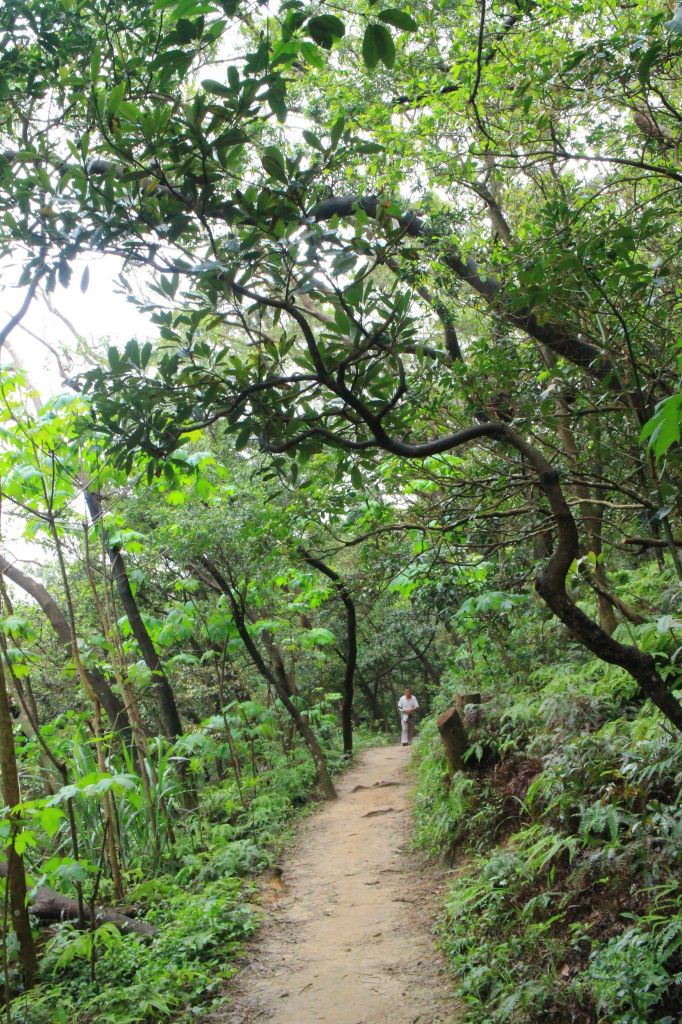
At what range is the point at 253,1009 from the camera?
15.0 ft

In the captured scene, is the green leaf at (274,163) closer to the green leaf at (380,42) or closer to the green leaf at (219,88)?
the green leaf at (219,88)

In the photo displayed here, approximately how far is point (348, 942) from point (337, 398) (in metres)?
4.47

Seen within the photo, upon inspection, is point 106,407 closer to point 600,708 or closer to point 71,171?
point 71,171

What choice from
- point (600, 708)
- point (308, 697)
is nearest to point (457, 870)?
point (600, 708)

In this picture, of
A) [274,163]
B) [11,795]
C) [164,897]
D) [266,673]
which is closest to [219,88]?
[274,163]

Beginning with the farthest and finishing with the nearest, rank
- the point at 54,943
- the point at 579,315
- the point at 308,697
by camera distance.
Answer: the point at 308,697 → the point at 54,943 → the point at 579,315

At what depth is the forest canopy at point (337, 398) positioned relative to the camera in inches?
95.4

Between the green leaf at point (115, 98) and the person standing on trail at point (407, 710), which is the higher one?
the green leaf at point (115, 98)

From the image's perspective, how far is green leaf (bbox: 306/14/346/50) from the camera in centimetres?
178

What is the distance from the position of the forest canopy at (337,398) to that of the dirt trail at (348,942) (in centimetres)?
34

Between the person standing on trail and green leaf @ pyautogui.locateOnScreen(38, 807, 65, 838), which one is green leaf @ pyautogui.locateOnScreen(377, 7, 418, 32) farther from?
the person standing on trail

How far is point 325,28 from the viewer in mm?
1796

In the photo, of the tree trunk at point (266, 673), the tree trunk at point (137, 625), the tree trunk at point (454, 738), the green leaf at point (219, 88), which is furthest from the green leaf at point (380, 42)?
the tree trunk at point (266, 673)

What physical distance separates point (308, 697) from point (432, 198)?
574 inches
